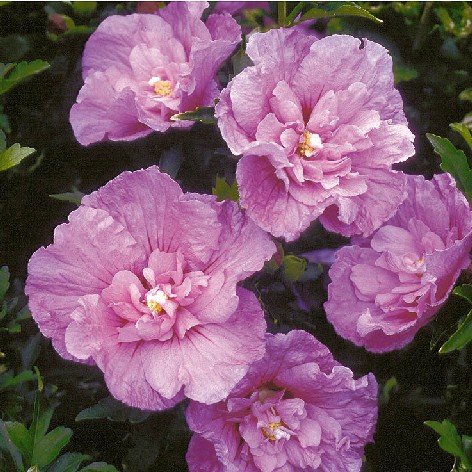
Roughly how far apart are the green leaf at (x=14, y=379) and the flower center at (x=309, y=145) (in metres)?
0.59

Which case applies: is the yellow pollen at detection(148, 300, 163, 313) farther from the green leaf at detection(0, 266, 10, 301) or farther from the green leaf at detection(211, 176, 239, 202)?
the green leaf at detection(0, 266, 10, 301)

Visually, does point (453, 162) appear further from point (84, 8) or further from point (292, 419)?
point (84, 8)

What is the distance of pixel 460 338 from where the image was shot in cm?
102

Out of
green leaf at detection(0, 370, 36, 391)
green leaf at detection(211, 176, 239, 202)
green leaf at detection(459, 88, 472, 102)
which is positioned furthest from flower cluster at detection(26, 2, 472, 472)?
green leaf at detection(459, 88, 472, 102)

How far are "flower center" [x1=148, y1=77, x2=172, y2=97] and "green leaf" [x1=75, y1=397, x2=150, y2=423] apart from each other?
521 millimetres

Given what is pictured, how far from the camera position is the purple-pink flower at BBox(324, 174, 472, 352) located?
1.08 m

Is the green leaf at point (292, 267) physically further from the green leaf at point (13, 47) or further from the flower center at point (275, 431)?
the green leaf at point (13, 47)

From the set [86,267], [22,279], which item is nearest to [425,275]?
[86,267]

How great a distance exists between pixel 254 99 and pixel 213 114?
3.4 inches

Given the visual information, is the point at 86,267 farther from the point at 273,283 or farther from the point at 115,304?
the point at 273,283

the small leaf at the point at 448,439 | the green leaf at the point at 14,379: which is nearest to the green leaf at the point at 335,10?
the small leaf at the point at 448,439

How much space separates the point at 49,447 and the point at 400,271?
61cm

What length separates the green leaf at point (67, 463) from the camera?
43.7 inches

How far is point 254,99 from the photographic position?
3.34ft
